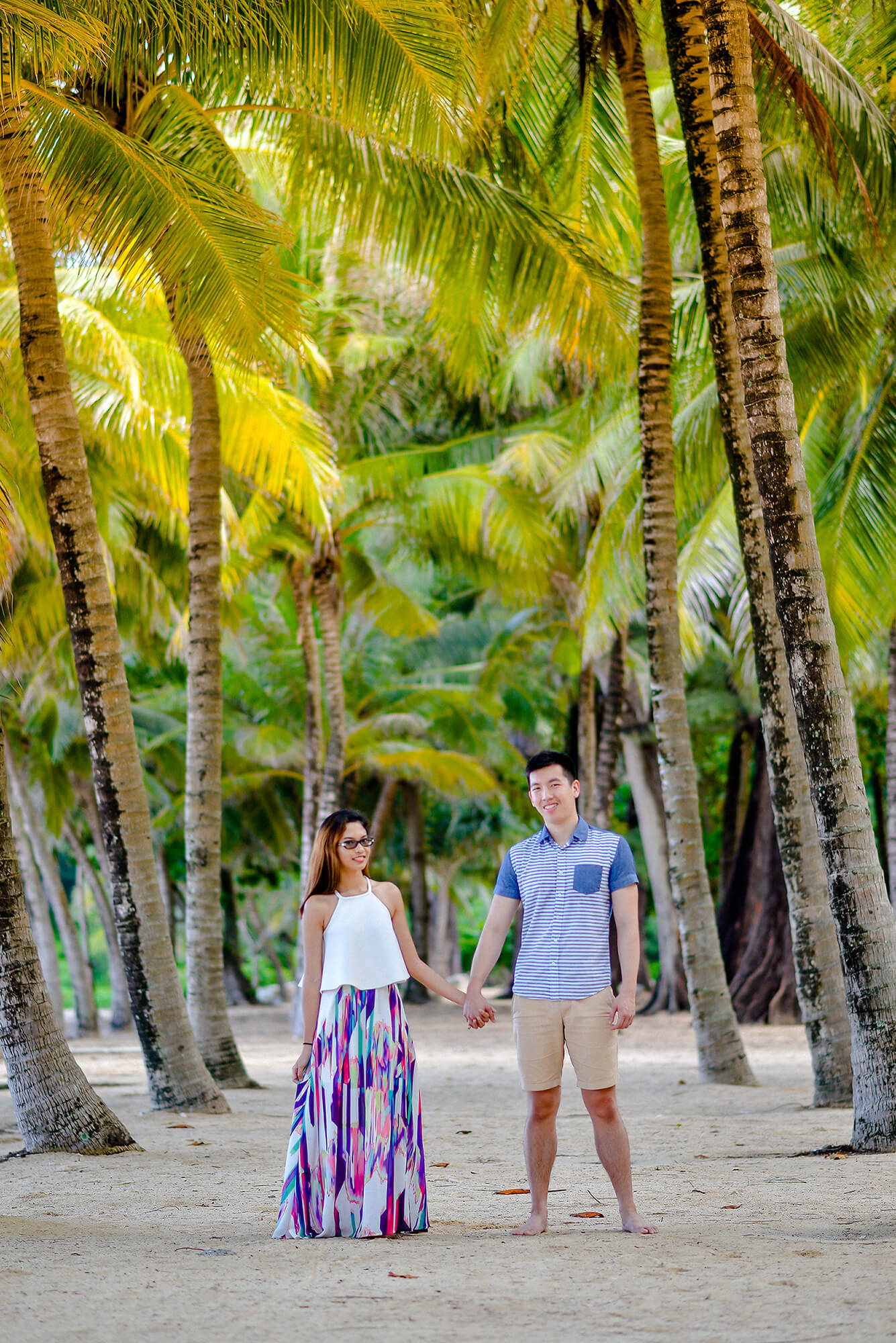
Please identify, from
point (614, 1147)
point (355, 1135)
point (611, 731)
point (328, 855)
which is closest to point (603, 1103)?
point (614, 1147)

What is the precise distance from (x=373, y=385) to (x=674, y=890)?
9390mm

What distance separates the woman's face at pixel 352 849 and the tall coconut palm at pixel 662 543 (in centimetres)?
574

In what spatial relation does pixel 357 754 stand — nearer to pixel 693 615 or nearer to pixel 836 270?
pixel 693 615

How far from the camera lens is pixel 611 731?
19156 millimetres

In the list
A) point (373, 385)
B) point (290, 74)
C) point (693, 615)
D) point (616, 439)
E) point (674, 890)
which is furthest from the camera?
point (373, 385)

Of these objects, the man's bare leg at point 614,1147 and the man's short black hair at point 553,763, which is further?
the man's short black hair at point 553,763

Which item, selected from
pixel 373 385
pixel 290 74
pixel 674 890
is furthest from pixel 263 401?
pixel 373 385

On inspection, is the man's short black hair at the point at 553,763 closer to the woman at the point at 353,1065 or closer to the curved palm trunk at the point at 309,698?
the woman at the point at 353,1065

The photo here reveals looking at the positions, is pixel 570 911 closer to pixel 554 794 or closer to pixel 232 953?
pixel 554 794

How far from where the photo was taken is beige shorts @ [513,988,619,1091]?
16.4ft

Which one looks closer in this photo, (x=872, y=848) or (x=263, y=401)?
(x=872, y=848)

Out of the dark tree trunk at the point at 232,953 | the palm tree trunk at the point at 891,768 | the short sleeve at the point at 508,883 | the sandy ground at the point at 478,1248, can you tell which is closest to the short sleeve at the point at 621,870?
the short sleeve at the point at 508,883

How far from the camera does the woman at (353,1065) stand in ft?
17.2

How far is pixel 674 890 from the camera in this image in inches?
451
